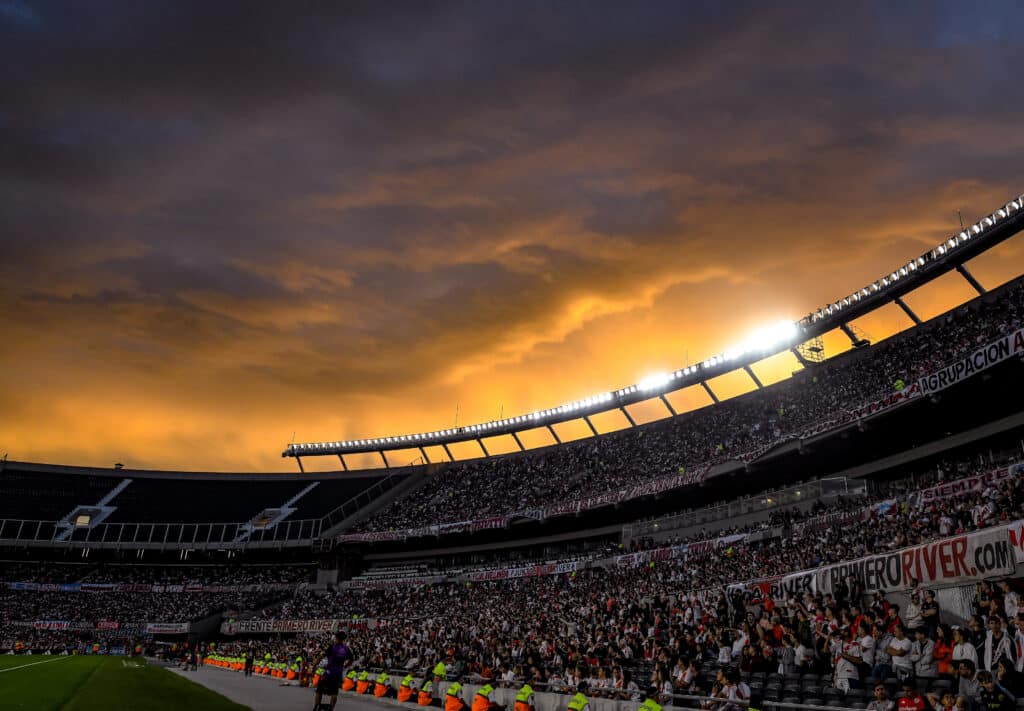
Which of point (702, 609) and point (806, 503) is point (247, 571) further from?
point (702, 609)

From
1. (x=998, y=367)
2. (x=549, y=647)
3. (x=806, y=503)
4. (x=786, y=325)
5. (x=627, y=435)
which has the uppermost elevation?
(x=786, y=325)

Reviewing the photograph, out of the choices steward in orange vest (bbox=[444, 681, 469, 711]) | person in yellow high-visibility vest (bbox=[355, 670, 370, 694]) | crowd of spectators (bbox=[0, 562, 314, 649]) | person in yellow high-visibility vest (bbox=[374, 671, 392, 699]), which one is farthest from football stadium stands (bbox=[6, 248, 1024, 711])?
person in yellow high-visibility vest (bbox=[374, 671, 392, 699])

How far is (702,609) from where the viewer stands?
25.1 m

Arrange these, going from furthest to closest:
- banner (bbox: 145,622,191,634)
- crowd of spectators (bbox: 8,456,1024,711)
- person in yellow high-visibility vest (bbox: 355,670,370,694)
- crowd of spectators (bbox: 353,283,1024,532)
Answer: banner (bbox: 145,622,191,634), crowd of spectators (bbox: 353,283,1024,532), person in yellow high-visibility vest (bbox: 355,670,370,694), crowd of spectators (bbox: 8,456,1024,711)

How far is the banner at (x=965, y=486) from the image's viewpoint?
2793 cm

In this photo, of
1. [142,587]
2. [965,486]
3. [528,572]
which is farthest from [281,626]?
[965,486]

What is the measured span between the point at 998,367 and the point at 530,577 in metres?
35.3

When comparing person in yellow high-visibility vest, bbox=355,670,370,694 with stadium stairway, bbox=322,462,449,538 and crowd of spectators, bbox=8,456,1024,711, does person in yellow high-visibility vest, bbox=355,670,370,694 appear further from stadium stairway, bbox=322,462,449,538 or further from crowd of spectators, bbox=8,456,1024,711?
stadium stairway, bbox=322,462,449,538

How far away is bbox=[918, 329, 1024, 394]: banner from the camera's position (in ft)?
98.8

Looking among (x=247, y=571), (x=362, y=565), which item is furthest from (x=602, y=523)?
(x=247, y=571)

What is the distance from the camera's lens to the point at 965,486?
30062 millimetres

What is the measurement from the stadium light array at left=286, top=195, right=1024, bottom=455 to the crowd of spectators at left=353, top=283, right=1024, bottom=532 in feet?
10.2

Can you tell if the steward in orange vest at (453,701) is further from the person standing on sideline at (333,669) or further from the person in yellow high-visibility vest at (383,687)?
the person in yellow high-visibility vest at (383,687)

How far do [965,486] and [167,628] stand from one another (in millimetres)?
64093
